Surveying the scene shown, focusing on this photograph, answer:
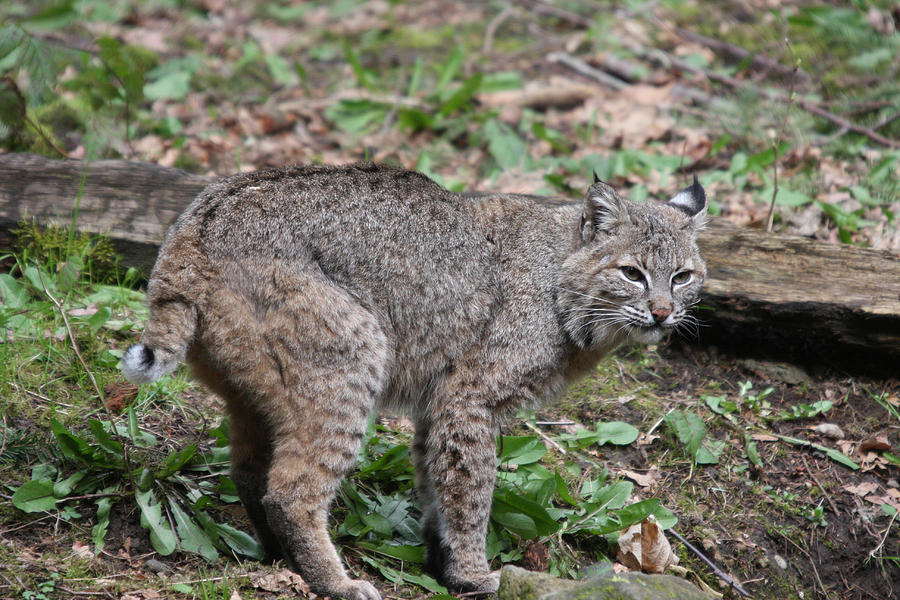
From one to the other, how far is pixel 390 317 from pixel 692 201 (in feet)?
7.22

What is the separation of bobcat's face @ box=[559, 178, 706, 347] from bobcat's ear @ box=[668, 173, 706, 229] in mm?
306

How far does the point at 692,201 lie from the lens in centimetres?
540

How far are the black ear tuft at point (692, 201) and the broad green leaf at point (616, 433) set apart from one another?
152 centimetres

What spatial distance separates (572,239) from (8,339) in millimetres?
3586

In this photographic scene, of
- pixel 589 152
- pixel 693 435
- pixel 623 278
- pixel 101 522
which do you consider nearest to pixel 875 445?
pixel 693 435

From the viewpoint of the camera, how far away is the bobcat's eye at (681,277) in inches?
195

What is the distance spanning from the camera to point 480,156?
8.77m

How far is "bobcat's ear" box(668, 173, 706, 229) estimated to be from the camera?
521 centimetres

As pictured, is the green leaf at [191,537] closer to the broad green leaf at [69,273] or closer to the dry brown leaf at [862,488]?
the broad green leaf at [69,273]

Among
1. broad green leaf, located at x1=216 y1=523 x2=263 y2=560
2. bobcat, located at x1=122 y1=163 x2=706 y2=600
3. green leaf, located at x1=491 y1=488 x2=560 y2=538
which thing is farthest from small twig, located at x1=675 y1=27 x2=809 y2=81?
broad green leaf, located at x1=216 y1=523 x2=263 y2=560

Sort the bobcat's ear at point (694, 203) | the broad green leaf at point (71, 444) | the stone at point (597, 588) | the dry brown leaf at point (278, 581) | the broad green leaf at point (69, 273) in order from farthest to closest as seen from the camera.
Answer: the broad green leaf at point (69, 273)
the bobcat's ear at point (694, 203)
the broad green leaf at point (71, 444)
the dry brown leaf at point (278, 581)
the stone at point (597, 588)

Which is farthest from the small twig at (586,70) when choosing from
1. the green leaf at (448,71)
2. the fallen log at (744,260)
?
the fallen log at (744,260)

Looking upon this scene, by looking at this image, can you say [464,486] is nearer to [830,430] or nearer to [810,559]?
[810,559]

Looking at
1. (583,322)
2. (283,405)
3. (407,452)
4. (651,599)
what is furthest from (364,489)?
(651,599)
